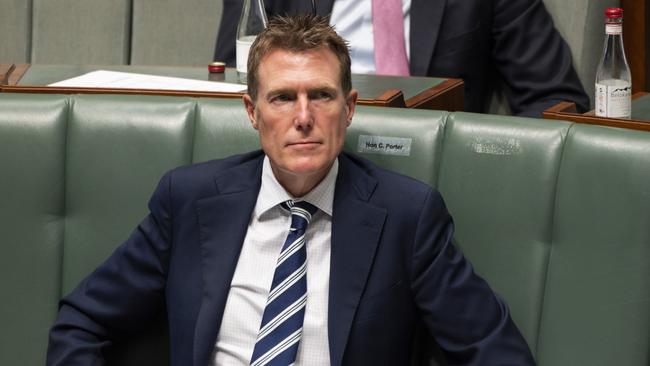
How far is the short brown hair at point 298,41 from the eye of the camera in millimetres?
1656

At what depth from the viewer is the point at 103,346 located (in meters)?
1.81

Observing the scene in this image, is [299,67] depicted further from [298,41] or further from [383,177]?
[383,177]

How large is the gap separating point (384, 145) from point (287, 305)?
1.10 feet

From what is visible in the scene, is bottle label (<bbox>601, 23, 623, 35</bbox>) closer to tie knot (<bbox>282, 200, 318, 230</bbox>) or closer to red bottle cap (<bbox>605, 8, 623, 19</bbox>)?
red bottle cap (<bbox>605, 8, 623, 19</bbox>)

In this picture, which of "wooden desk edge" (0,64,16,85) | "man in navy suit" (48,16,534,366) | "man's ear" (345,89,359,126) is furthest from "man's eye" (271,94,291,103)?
"wooden desk edge" (0,64,16,85)

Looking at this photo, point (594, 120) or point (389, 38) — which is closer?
point (594, 120)

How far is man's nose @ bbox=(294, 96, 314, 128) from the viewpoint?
1617 mm

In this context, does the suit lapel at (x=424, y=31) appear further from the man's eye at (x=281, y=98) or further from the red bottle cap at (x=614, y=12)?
the man's eye at (x=281, y=98)

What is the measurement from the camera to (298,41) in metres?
1.66

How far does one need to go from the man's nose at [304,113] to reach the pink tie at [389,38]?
104 centimetres

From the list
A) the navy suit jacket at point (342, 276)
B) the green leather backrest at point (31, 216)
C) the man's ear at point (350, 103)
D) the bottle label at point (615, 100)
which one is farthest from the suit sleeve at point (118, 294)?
the bottle label at point (615, 100)

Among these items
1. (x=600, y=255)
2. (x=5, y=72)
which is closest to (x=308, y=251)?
(x=600, y=255)

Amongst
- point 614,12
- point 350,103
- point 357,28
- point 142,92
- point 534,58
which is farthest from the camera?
point 357,28

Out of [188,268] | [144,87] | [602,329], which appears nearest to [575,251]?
[602,329]
